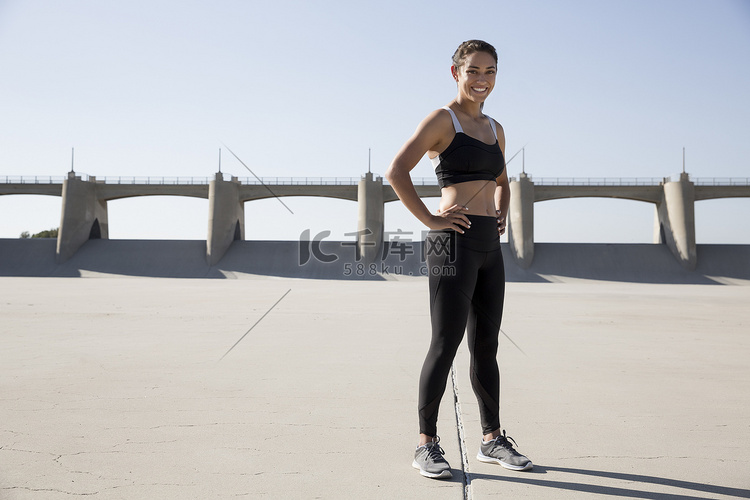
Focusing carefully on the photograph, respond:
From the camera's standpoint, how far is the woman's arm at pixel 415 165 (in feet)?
7.72

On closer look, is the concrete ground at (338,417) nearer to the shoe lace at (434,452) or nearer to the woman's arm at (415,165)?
the shoe lace at (434,452)

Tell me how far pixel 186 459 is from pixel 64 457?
53 cm

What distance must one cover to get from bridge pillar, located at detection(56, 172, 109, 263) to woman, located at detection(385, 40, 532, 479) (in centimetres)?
3870

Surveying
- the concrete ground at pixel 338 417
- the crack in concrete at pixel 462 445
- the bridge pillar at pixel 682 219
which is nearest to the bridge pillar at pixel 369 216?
the bridge pillar at pixel 682 219

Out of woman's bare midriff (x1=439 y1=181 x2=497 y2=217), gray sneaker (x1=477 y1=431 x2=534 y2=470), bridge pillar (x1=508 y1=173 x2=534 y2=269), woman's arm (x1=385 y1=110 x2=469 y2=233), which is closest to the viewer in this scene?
gray sneaker (x1=477 y1=431 x2=534 y2=470)

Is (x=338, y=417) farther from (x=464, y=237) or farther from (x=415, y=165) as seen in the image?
(x=415, y=165)

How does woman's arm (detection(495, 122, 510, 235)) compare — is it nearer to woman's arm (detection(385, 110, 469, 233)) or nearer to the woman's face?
the woman's face

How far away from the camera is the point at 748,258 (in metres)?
33.0

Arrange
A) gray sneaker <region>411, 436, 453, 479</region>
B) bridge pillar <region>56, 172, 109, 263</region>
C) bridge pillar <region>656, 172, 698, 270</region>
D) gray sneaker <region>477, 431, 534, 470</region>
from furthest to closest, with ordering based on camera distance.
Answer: bridge pillar <region>56, 172, 109, 263</region> → bridge pillar <region>656, 172, 698, 270</region> → gray sneaker <region>477, 431, 534, 470</region> → gray sneaker <region>411, 436, 453, 479</region>

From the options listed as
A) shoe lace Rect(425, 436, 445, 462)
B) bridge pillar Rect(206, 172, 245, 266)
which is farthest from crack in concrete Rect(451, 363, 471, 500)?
bridge pillar Rect(206, 172, 245, 266)

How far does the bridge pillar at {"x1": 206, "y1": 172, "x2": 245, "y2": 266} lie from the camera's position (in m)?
34.5

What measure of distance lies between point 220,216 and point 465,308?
34397mm

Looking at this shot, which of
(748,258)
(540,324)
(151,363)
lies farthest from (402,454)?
(748,258)

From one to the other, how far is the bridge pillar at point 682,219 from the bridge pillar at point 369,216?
1871cm
